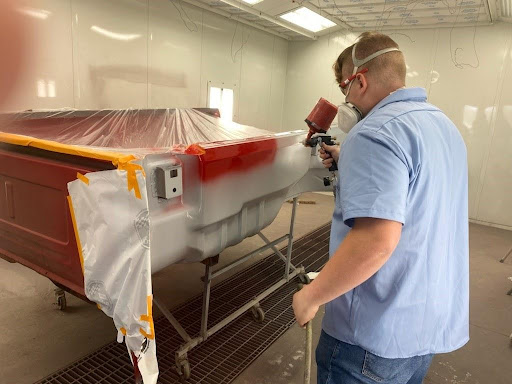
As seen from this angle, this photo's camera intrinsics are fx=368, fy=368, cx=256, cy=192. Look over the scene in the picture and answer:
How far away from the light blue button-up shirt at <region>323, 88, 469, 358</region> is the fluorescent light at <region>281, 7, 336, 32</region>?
14.5 feet

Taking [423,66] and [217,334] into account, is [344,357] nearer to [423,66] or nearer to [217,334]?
[217,334]

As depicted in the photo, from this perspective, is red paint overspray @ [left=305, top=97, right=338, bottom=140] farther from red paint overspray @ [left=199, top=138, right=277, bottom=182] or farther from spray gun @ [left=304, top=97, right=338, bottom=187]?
red paint overspray @ [left=199, top=138, right=277, bottom=182]

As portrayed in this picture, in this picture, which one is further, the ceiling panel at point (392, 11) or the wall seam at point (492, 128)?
the wall seam at point (492, 128)

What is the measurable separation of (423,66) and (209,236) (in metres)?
5.09

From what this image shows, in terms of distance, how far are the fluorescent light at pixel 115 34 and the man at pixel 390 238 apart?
3199mm

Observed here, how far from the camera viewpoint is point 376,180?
898 millimetres

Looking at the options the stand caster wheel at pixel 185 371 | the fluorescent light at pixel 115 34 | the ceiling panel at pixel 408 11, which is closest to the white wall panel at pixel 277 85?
the ceiling panel at pixel 408 11

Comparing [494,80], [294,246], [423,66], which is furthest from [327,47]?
[294,246]

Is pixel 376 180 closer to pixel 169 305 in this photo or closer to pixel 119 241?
pixel 119 241

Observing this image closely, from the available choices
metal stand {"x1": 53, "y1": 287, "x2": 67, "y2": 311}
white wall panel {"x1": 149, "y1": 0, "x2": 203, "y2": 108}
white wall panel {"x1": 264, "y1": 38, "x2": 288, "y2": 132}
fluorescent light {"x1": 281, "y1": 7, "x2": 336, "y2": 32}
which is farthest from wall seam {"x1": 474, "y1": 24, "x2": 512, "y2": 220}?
metal stand {"x1": 53, "y1": 287, "x2": 67, "y2": 311}

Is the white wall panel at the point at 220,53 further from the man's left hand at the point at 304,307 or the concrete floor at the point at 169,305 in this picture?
the man's left hand at the point at 304,307

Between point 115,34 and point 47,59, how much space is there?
77 centimetres

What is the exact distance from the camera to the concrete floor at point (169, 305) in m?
2.04

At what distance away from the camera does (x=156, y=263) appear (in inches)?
54.9
